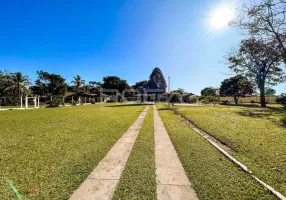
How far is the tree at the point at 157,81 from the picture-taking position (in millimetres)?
48862

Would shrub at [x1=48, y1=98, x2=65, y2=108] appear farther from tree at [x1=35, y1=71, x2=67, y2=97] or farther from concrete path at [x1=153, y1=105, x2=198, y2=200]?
concrete path at [x1=153, y1=105, x2=198, y2=200]

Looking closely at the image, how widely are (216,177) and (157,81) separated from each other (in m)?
46.6

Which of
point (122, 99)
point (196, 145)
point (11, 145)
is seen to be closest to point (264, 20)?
point (196, 145)

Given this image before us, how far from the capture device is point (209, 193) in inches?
115

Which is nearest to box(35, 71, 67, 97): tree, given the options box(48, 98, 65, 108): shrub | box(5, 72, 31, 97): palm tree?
box(5, 72, 31, 97): palm tree

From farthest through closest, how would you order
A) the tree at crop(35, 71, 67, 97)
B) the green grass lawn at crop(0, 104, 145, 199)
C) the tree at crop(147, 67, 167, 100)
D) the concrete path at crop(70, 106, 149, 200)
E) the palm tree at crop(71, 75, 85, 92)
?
1. the palm tree at crop(71, 75, 85, 92)
2. the tree at crop(147, 67, 167, 100)
3. the tree at crop(35, 71, 67, 97)
4. the green grass lawn at crop(0, 104, 145, 199)
5. the concrete path at crop(70, 106, 149, 200)

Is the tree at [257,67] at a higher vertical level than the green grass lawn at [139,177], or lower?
higher

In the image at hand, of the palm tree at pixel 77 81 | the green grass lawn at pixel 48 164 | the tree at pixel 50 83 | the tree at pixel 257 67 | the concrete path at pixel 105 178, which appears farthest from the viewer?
the palm tree at pixel 77 81

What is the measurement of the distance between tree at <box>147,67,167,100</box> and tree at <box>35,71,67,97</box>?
81.0 ft

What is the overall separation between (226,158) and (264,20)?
11619 millimetres

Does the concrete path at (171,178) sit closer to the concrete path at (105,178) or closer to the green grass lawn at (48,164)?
the concrete path at (105,178)

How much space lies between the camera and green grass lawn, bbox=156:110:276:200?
9.49ft

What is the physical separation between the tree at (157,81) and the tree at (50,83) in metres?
24.7

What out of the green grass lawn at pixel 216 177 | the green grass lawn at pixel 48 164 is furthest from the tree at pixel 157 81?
the green grass lawn at pixel 216 177
